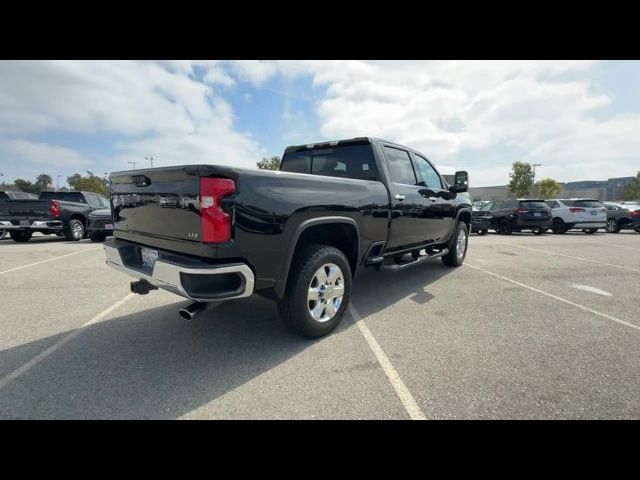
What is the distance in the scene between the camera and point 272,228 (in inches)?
102

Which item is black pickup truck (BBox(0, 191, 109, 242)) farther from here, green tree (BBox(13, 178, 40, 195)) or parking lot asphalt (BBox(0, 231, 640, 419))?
green tree (BBox(13, 178, 40, 195))

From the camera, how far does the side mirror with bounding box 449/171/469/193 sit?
5633mm

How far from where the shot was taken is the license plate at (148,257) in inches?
110

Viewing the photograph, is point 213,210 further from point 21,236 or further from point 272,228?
point 21,236

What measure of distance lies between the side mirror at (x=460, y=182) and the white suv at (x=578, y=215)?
12291mm

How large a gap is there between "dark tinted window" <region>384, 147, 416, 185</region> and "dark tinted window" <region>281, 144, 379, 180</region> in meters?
0.32

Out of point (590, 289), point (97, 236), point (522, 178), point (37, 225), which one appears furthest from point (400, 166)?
point (522, 178)

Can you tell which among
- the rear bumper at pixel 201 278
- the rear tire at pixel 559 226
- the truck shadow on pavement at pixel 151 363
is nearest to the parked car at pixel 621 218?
the rear tire at pixel 559 226

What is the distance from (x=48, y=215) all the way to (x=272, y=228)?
1145cm

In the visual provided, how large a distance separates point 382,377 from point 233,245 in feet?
5.14

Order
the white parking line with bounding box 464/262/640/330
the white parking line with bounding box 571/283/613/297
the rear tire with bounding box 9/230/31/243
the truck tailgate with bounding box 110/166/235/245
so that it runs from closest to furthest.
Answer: the truck tailgate with bounding box 110/166/235/245
the white parking line with bounding box 464/262/640/330
the white parking line with bounding box 571/283/613/297
the rear tire with bounding box 9/230/31/243

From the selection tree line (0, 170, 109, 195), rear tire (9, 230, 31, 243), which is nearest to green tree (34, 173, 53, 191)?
tree line (0, 170, 109, 195)

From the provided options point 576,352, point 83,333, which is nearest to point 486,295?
point 576,352
